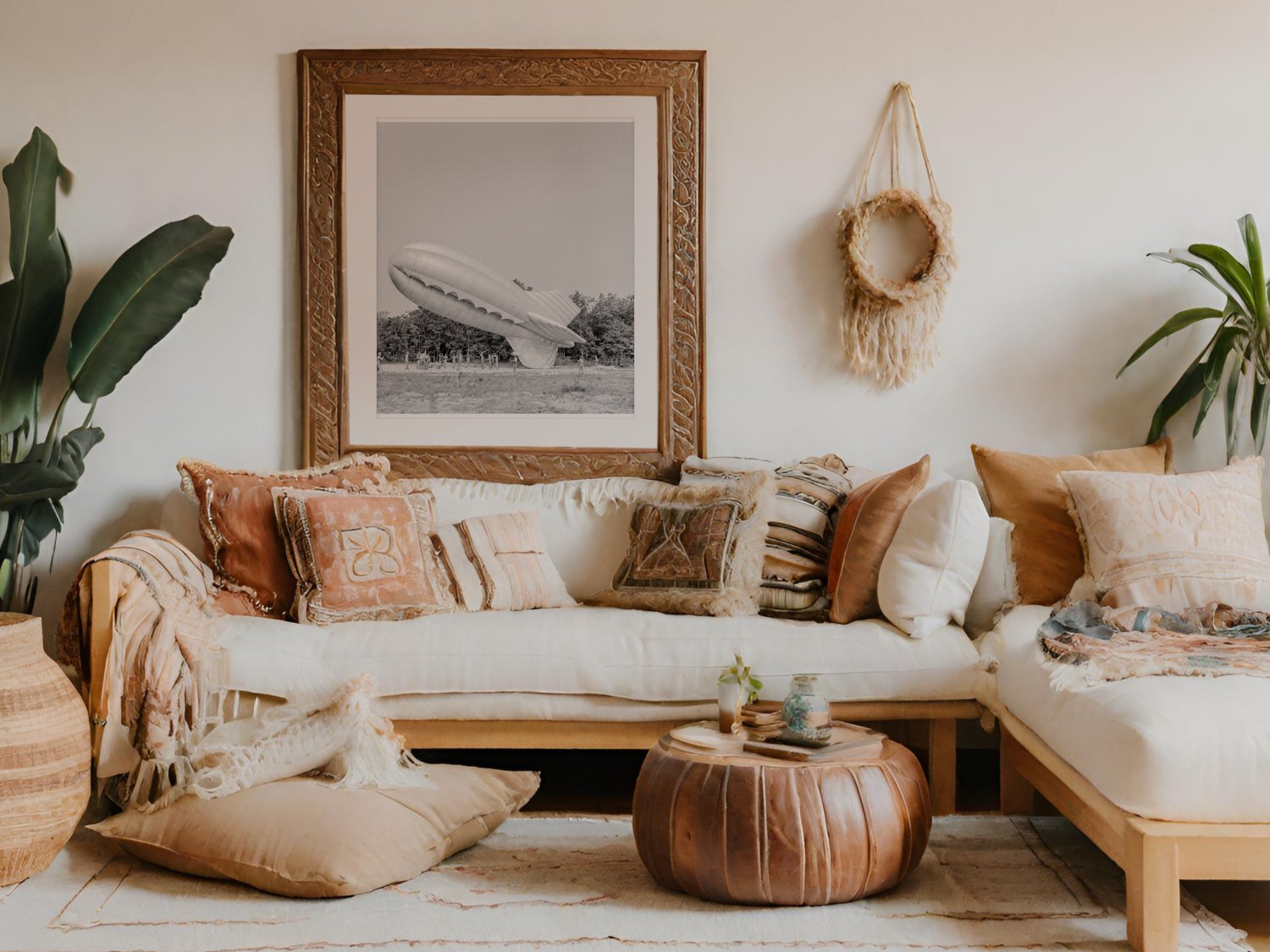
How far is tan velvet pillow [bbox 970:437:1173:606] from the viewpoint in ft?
10.6

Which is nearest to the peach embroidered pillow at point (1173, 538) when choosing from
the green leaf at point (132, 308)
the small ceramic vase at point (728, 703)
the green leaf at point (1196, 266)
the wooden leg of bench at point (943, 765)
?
the wooden leg of bench at point (943, 765)

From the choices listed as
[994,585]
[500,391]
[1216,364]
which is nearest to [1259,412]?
[1216,364]

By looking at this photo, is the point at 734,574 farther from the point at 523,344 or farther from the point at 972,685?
the point at 523,344

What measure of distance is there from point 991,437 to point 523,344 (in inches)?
61.1

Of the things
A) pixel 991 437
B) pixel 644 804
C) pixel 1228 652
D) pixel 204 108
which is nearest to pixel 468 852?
pixel 644 804

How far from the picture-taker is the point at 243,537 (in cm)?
327

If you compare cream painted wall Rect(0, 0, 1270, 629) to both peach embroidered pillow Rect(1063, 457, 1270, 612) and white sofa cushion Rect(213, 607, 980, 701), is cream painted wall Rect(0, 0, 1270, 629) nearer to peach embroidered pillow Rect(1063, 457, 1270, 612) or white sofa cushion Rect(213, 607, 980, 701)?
peach embroidered pillow Rect(1063, 457, 1270, 612)

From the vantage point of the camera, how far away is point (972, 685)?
288cm

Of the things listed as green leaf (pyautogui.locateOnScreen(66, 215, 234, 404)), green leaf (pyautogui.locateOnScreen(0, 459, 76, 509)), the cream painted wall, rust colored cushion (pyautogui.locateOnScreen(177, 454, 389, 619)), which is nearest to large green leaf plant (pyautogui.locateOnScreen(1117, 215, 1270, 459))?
the cream painted wall

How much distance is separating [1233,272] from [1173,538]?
927 mm

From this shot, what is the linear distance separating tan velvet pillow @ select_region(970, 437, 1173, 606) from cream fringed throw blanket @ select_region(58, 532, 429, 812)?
1778mm

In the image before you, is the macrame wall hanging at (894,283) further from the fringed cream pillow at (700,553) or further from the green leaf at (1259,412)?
the green leaf at (1259,412)

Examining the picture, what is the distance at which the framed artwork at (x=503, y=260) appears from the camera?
3.68m

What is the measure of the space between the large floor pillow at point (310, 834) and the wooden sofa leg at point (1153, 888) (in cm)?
135
